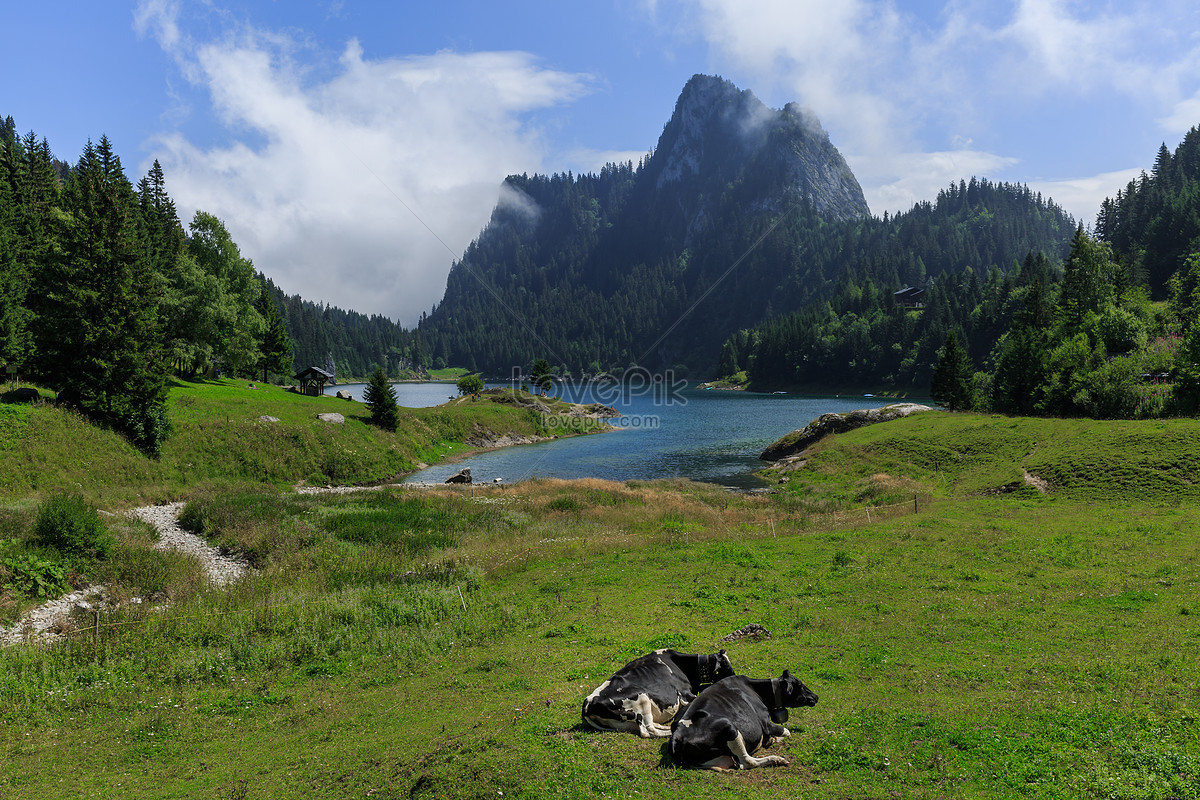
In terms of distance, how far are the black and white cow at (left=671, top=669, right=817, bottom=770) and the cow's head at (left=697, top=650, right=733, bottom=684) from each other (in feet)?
3.30

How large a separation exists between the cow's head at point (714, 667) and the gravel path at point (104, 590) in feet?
49.3

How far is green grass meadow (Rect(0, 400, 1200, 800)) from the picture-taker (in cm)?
770

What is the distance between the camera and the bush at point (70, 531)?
65.1 ft

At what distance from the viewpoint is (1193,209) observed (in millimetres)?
119125

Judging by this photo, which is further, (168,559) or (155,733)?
(168,559)

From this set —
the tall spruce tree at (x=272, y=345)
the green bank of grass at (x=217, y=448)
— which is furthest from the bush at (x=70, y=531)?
the tall spruce tree at (x=272, y=345)

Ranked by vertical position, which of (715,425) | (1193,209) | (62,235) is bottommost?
(715,425)

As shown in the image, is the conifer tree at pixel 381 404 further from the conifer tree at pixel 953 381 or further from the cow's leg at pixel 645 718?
the conifer tree at pixel 953 381

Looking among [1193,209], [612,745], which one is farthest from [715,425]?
[1193,209]

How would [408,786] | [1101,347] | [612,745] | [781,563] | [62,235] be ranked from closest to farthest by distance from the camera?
[408,786]
[612,745]
[781,563]
[62,235]
[1101,347]

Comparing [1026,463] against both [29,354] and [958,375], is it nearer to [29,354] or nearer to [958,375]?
[958,375]

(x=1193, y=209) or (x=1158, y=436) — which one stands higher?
(x=1193, y=209)

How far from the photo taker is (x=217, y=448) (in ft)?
152

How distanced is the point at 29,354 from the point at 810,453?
63893 mm
